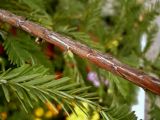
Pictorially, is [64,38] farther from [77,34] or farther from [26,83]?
[77,34]

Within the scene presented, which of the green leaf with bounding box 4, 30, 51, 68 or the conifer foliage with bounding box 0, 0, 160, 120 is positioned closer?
the conifer foliage with bounding box 0, 0, 160, 120

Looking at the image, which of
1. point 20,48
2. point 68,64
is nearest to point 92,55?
point 20,48

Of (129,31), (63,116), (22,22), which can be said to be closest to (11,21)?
(22,22)

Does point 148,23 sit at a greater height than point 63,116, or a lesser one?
greater

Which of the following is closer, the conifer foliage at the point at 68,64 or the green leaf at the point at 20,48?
the conifer foliage at the point at 68,64
